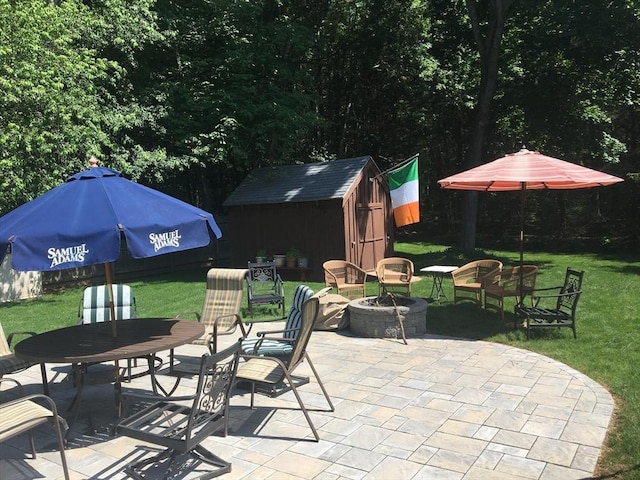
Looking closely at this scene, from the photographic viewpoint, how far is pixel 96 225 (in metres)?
4.00

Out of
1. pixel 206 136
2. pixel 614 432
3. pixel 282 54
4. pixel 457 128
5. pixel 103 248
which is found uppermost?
pixel 282 54

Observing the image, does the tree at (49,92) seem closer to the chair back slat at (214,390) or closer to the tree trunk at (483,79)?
the chair back slat at (214,390)

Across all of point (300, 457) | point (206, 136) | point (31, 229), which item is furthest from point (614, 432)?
point (206, 136)

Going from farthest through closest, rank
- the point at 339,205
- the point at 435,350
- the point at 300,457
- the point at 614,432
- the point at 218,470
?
the point at 339,205 < the point at 435,350 < the point at 614,432 < the point at 300,457 < the point at 218,470

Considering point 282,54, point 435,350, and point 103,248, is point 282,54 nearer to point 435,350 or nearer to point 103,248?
point 435,350

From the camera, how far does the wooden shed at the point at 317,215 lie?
14.2m

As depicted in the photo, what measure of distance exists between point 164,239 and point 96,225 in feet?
1.75

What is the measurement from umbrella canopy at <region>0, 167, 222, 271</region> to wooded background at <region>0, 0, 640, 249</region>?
7440 millimetres

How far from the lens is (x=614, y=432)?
4.34 meters


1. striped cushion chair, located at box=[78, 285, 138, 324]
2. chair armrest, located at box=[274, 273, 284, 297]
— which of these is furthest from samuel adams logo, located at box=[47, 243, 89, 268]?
chair armrest, located at box=[274, 273, 284, 297]

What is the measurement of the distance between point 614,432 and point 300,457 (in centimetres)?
268

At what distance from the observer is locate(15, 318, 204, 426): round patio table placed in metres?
4.24

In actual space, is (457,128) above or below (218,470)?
above

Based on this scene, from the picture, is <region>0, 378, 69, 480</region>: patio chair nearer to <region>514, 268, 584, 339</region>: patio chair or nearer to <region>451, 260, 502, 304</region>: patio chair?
<region>514, 268, 584, 339</region>: patio chair
